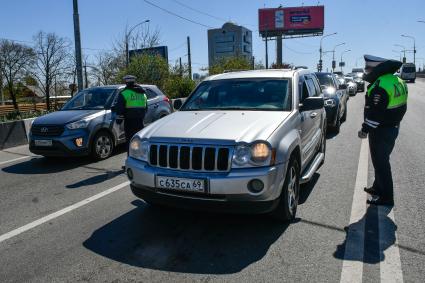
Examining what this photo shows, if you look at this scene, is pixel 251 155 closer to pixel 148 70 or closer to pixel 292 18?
pixel 148 70

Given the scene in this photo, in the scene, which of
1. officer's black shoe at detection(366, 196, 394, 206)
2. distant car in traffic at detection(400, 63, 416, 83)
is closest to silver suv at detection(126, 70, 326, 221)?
officer's black shoe at detection(366, 196, 394, 206)

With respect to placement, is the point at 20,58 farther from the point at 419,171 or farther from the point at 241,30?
the point at 241,30

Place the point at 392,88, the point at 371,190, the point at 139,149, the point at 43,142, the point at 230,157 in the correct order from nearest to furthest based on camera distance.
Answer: the point at 230,157 < the point at 139,149 < the point at 392,88 < the point at 371,190 < the point at 43,142

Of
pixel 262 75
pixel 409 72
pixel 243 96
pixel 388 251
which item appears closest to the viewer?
pixel 388 251

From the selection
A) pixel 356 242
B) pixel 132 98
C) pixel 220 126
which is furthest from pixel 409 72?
pixel 220 126

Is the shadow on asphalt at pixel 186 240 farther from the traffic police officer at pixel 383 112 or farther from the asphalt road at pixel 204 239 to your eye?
the traffic police officer at pixel 383 112

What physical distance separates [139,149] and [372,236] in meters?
2.62

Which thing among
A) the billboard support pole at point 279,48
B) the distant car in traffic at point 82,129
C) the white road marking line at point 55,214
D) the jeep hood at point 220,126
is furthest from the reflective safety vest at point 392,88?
the billboard support pole at point 279,48

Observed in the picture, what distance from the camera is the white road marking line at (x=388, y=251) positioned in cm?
331

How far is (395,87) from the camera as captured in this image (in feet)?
15.8

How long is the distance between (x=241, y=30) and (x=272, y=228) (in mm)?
133685

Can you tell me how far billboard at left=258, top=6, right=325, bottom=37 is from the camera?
71.1 metres

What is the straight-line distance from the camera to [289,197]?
443 centimetres

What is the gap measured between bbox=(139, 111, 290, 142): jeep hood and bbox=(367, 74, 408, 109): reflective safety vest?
3.98ft
